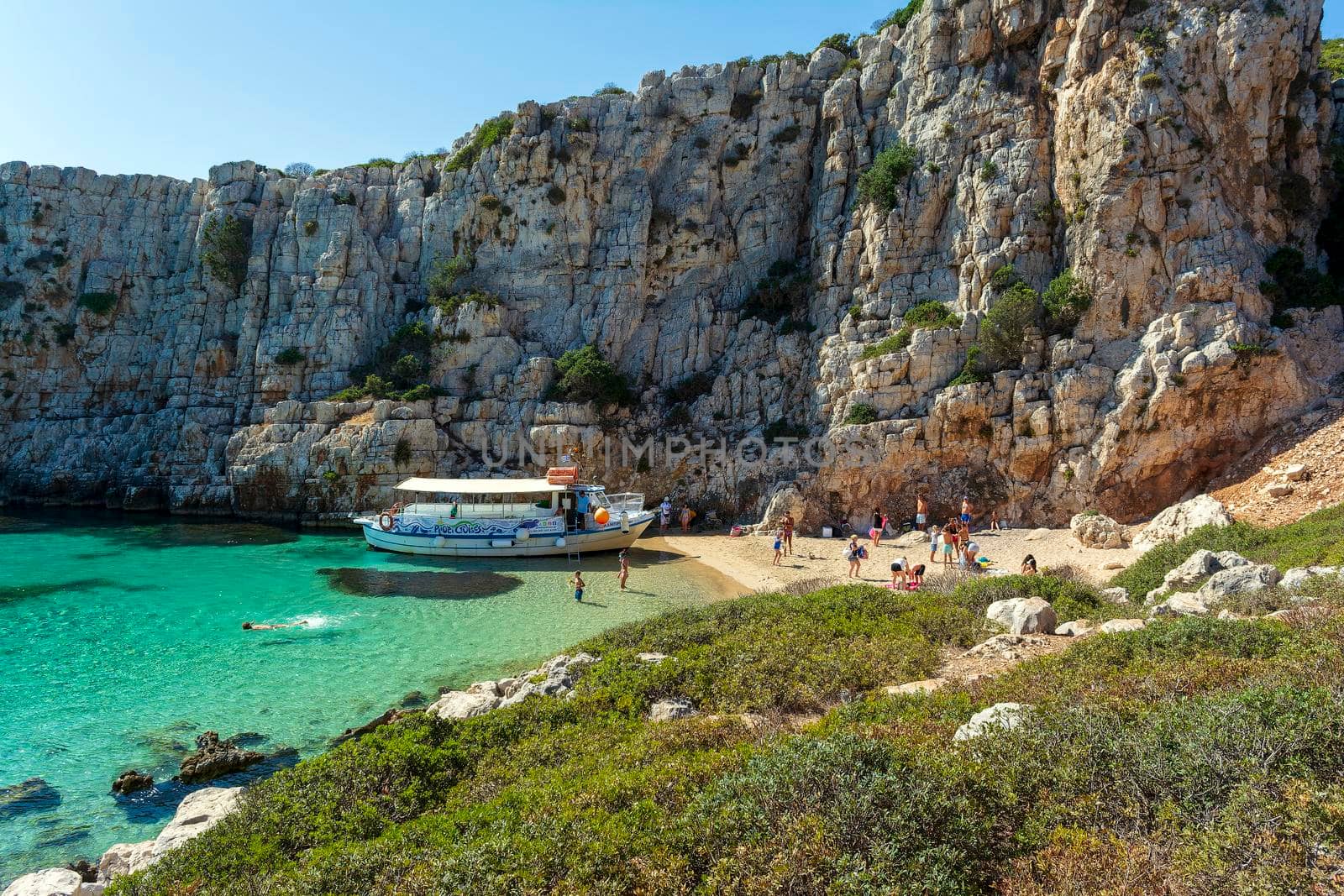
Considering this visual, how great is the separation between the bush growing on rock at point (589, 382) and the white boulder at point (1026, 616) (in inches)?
1029

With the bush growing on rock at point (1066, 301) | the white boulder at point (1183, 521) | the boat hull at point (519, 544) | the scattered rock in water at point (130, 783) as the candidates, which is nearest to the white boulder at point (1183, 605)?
the white boulder at point (1183, 521)

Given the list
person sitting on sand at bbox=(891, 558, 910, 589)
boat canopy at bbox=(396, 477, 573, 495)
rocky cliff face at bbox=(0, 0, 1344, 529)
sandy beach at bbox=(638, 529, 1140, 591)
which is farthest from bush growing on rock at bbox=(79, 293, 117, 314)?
person sitting on sand at bbox=(891, 558, 910, 589)

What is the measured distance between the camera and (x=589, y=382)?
36031 millimetres

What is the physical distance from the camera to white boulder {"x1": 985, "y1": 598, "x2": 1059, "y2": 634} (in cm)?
1178

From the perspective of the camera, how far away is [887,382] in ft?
95.2

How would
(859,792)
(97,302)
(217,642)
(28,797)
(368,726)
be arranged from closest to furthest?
(859,792), (28,797), (368,726), (217,642), (97,302)

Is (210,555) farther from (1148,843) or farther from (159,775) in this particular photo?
(1148,843)

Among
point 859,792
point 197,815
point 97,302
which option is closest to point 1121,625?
point 859,792

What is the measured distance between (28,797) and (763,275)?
35.5 meters

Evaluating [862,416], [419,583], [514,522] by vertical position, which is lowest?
[419,583]

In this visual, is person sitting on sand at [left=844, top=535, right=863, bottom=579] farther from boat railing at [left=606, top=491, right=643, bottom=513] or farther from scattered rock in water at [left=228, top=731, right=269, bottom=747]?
scattered rock in water at [left=228, top=731, right=269, bottom=747]

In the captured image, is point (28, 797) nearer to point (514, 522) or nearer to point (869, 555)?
point (514, 522)

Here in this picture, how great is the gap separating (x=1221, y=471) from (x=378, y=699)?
26692mm

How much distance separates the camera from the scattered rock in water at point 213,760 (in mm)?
10438
